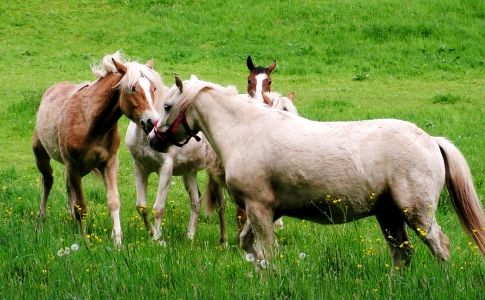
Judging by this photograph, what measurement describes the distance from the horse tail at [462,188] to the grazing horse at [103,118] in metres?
3.13

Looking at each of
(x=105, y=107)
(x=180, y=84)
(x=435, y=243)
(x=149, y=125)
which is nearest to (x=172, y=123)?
(x=180, y=84)

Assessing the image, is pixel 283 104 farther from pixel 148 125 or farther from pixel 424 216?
pixel 424 216

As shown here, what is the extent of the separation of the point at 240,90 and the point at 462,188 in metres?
13.6

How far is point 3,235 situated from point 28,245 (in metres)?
0.58

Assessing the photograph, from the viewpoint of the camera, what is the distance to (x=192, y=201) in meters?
8.93

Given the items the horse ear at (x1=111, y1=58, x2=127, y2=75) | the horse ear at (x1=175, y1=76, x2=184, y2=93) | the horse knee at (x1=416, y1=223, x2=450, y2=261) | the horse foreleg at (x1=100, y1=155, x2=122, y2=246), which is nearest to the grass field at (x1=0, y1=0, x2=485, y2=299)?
the horse knee at (x1=416, y1=223, x2=450, y2=261)

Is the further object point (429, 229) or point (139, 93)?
point (139, 93)

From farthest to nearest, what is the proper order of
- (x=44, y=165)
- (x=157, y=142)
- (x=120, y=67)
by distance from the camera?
(x=44, y=165)
(x=120, y=67)
(x=157, y=142)

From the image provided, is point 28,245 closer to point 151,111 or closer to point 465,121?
point 151,111

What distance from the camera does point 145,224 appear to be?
27.7ft

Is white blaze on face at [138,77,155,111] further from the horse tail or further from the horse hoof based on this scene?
the horse tail

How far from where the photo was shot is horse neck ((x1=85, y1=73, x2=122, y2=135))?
789 centimetres

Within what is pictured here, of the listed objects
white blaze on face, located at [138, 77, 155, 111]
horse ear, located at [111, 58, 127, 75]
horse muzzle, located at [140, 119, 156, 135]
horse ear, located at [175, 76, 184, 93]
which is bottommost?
horse muzzle, located at [140, 119, 156, 135]

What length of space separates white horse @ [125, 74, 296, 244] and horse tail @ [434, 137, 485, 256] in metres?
2.59
